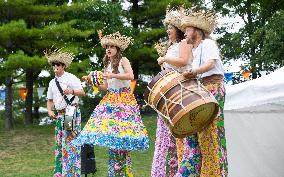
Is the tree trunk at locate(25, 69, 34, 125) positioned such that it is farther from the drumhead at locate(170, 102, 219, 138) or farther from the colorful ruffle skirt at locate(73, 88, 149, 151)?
the drumhead at locate(170, 102, 219, 138)

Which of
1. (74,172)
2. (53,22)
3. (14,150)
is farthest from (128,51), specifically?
(74,172)

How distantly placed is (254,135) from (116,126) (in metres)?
1.54

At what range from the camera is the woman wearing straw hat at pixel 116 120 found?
232 inches

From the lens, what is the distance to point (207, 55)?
4566 millimetres

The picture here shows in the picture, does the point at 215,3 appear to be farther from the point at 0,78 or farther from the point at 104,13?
the point at 0,78

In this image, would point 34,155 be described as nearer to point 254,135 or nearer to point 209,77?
point 254,135

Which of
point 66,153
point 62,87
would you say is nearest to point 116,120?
point 66,153

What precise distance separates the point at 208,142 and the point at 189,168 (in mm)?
Result: 272

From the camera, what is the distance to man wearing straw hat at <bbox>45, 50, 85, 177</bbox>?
21.8 feet

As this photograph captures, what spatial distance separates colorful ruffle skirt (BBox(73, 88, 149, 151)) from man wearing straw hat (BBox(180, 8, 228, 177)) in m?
1.38

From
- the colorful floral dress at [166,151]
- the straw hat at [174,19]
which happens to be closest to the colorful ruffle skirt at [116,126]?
the colorful floral dress at [166,151]

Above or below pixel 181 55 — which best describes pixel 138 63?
above

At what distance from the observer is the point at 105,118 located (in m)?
5.99

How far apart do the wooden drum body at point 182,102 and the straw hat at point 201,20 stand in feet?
1.77
